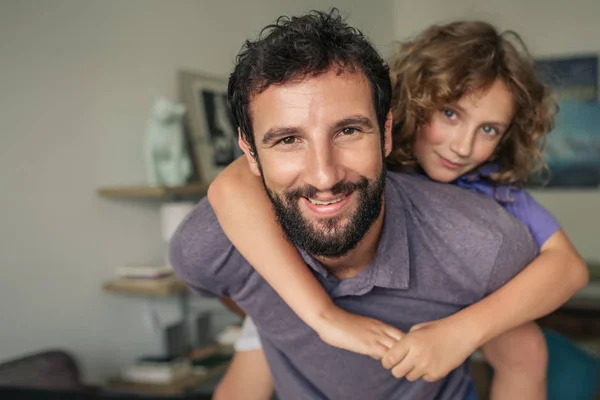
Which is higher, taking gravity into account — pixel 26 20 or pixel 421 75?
pixel 26 20

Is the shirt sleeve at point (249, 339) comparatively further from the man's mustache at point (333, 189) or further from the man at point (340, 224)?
the man's mustache at point (333, 189)

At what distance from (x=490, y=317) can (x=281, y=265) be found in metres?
0.35

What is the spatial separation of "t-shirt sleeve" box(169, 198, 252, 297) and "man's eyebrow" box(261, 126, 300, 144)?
9.5 inches

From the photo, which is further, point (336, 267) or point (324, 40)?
point (336, 267)

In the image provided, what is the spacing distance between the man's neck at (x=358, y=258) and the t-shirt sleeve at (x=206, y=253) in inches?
6.2

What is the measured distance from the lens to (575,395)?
156 cm

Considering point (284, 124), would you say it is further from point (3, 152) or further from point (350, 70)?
point (3, 152)

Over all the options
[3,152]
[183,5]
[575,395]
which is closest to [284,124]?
[575,395]

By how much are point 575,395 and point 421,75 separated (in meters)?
0.90

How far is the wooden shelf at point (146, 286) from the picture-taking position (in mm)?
2477

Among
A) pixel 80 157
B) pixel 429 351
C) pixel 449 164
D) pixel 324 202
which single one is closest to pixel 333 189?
pixel 324 202

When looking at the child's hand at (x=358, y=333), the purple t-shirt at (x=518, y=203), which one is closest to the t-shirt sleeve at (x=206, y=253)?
the child's hand at (x=358, y=333)

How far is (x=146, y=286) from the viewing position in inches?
98.0

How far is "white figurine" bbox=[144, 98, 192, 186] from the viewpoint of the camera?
2.61 m
